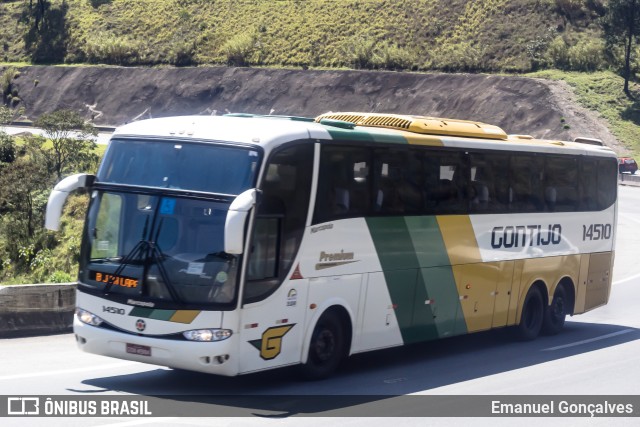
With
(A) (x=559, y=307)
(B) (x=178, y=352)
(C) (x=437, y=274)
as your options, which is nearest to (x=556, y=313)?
(A) (x=559, y=307)

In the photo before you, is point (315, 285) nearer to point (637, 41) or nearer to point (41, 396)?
point (41, 396)

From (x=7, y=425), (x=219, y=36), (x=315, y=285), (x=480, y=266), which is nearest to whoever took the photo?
(x=7, y=425)

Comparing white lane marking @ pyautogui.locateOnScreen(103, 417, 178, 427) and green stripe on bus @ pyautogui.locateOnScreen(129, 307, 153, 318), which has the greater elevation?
green stripe on bus @ pyautogui.locateOnScreen(129, 307, 153, 318)

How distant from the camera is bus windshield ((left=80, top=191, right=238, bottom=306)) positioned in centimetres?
1062

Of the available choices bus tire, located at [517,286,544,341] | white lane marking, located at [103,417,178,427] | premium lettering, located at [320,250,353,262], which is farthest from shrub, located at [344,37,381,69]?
white lane marking, located at [103,417,178,427]

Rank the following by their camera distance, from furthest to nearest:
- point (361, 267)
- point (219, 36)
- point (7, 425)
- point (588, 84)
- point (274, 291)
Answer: point (219, 36) → point (588, 84) → point (361, 267) → point (274, 291) → point (7, 425)

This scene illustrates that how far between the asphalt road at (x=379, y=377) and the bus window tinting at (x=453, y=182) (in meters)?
2.20

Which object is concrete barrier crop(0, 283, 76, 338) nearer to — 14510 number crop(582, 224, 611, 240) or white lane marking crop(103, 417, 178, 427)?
white lane marking crop(103, 417, 178, 427)

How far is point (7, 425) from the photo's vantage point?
9.18 m

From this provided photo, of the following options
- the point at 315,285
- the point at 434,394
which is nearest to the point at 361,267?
the point at 315,285

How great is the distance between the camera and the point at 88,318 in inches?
445

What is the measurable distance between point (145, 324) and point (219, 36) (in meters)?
71.9

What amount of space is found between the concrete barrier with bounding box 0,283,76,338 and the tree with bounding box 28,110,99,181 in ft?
75.1

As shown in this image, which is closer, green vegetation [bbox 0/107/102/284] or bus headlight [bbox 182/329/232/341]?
bus headlight [bbox 182/329/232/341]
